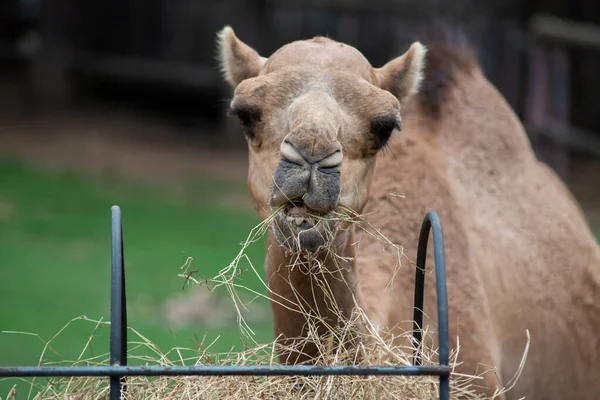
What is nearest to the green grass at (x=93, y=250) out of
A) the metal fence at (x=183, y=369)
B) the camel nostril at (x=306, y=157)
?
the camel nostril at (x=306, y=157)

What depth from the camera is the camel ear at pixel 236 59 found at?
3461mm

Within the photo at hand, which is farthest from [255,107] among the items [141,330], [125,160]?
[125,160]

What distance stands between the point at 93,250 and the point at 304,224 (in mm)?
6017

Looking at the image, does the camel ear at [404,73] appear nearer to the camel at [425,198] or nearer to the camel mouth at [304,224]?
the camel at [425,198]

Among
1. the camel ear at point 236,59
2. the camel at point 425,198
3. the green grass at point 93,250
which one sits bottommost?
the green grass at point 93,250

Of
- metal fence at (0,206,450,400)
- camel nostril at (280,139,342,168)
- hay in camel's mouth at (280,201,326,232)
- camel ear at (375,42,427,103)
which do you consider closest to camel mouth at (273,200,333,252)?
hay in camel's mouth at (280,201,326,232)

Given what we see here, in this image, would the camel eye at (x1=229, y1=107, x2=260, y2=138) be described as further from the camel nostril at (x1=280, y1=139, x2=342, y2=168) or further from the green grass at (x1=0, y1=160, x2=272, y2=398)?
the green grass at (x1=0, y1=160, x2=272, y2=398)

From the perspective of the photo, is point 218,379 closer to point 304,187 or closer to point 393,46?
point 304,187

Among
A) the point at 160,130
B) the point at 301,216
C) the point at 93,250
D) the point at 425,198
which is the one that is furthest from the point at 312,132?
the point at 160,130

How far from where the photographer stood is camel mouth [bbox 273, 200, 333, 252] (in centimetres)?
258

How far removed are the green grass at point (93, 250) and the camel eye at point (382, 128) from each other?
3.19 metres

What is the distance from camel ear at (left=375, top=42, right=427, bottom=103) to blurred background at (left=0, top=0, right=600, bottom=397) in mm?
3235

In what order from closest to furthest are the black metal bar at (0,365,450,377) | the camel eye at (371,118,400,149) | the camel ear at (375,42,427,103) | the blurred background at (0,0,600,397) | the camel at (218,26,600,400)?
the black metal bar at (0,365,450,377) < the camel at (218,26,600,400) < the camel eye at (371,118,400,149) < the camel ear at (375,42,427,103) < the blurred background at (0,0,600,397)

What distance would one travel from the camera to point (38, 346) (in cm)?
642
